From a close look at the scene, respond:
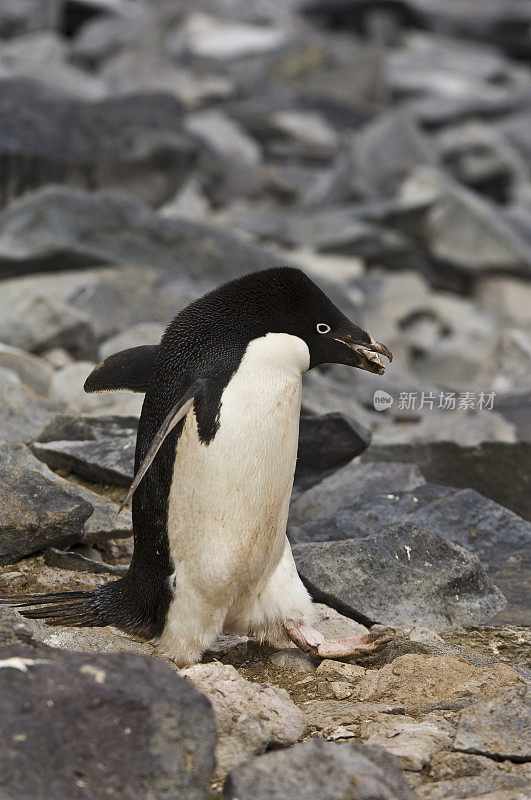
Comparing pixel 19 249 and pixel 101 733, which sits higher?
pixel 101 733

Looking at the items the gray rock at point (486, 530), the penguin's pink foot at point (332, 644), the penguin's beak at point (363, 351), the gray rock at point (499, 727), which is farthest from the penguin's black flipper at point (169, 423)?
the gray rock at point (486, 530)

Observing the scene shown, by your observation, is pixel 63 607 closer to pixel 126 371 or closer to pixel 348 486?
pixel 126 371

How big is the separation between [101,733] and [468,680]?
1123 millimetres

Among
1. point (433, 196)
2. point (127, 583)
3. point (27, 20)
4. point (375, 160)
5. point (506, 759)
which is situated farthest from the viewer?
point (27, 20)

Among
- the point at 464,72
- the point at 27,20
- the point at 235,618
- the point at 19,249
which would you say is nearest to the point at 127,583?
the point at 235,618

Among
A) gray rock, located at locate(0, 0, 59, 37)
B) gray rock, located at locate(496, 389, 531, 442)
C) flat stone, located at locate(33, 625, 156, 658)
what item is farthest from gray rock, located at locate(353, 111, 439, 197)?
flat stone, located at locate(33, 625, 156, 658)

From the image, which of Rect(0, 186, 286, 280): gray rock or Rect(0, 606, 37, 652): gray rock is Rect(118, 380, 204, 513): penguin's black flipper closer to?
Rect(0, 606, 37, 652): gray rock

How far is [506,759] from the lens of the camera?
216 cm

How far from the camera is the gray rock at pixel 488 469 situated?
13.7 ft

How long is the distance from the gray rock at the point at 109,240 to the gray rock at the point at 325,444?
11.1ft

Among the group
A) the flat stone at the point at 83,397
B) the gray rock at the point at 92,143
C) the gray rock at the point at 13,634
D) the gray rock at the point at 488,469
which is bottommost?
the gray rock at the point at 92,143

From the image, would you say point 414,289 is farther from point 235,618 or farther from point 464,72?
point 464,72

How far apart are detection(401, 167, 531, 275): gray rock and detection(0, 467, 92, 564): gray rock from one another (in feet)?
24.7

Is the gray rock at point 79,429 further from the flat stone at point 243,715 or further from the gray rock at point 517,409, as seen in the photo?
the gray rock at point 517,409
